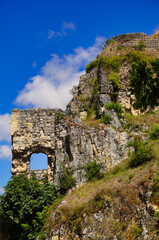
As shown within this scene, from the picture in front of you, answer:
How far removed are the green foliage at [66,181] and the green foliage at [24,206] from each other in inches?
21.2

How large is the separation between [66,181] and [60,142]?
3.11 m

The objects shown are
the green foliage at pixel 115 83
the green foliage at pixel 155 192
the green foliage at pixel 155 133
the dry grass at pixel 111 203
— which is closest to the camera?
the green foliage at pixel 155 192

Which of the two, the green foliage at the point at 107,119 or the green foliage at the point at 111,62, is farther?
the green foliage at the point at 111,62

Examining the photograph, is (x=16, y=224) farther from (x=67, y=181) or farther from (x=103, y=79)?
(x=103, y=79)

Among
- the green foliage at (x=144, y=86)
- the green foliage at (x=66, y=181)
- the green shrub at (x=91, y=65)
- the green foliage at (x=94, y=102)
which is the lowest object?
the green foliage at (x=66, y=181)

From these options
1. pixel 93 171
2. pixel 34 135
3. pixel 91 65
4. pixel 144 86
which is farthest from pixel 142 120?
pixel 144 86

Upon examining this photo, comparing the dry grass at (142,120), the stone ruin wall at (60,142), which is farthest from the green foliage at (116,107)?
the stone ruin wall at (60,142)

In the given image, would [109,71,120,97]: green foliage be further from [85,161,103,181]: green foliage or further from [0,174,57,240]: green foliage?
[0,174,57,240]: green foliage

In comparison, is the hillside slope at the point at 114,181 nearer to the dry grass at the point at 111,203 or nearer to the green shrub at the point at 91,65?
the dry grass at the point at 111,203

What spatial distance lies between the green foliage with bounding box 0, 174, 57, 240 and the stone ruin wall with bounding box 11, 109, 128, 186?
1.37 m

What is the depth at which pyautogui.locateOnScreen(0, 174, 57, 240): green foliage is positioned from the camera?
1377 cm

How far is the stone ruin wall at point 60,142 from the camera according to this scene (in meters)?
16.0

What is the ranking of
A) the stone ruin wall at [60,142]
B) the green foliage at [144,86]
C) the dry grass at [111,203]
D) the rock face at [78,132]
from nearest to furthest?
the green foliage at [144,86], the dry grass at [111,203], the stone ruin wall at [60,142], the rock face at [78,132]

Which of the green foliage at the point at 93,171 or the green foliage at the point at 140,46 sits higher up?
the green foliage at the point at 140,46
